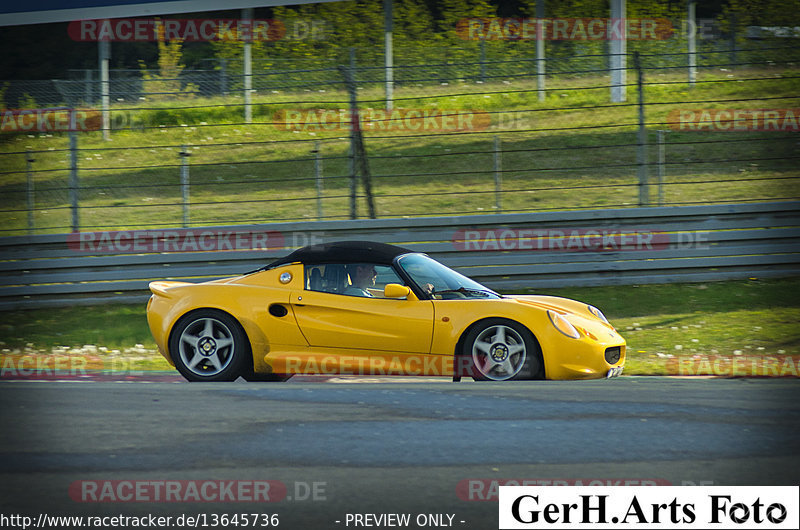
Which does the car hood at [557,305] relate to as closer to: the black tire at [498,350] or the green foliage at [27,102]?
the black tire at [498,350]

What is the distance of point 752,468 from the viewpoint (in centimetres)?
384

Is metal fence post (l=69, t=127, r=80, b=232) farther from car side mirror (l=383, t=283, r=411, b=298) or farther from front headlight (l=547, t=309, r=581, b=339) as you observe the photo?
front headlight (l=547, t=309, r=581, b=339)

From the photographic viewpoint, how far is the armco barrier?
1079cm

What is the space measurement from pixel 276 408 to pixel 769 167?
1191cm

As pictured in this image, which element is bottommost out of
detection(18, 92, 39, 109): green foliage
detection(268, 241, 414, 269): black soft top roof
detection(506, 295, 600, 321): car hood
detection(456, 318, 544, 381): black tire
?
detection(456, 318, 544, 381): black tire

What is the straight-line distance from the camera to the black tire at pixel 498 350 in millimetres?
6578

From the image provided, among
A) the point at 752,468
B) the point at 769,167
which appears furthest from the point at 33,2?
the point at 769,167

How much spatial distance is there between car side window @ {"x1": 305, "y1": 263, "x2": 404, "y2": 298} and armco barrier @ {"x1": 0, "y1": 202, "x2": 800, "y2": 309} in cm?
380

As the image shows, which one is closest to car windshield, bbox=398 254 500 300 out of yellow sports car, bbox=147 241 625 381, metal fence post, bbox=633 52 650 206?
yellow sports car, bbox=147 241 625 381

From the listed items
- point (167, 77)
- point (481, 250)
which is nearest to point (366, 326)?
point (481, 250)

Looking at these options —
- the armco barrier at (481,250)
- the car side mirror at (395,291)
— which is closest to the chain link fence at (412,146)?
the armco barrier at (481,250)

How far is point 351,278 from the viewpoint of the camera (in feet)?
22.9

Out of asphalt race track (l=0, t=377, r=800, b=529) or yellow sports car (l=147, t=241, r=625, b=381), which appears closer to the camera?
asphalt race track (l=0, t=377, r=800, b=529)

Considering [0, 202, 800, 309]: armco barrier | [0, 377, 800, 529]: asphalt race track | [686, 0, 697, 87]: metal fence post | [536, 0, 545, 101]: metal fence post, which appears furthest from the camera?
[686, 0, 697, 87]: metal fence post
